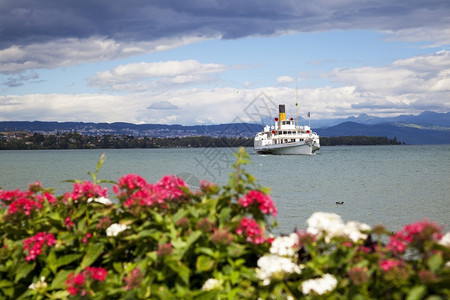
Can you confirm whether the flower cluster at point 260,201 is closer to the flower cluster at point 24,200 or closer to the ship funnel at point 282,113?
the flower cluster at point 24,200

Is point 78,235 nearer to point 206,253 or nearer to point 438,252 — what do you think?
point 206,253

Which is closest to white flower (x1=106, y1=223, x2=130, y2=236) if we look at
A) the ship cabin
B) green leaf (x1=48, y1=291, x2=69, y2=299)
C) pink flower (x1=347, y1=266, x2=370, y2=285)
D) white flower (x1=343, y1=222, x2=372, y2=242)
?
green leaf (x1=48, y1=291, x2=69, y2=299)

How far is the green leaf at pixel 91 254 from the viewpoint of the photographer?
3744mm

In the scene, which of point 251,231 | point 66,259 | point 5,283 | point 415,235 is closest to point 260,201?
point 251,231

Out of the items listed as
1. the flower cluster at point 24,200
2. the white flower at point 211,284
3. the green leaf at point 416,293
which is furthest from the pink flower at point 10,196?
Answer: the green leaf at point 416,293

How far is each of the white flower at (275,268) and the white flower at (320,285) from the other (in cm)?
19

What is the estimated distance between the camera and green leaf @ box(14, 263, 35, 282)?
3.81m

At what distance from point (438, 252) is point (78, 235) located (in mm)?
2607

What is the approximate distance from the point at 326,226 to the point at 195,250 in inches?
35.7

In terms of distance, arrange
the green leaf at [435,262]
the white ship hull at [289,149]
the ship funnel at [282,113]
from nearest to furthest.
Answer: the green leaf at [435,262], the white ship hull at [289,149], the ship funnel at [282,113]

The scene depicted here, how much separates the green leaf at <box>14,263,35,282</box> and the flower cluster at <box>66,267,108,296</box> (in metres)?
0.41

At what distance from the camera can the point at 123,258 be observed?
13.0 ft

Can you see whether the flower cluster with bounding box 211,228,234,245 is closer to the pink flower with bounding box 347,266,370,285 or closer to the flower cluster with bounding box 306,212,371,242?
the flower cluster with bounding box 306,212,371,242

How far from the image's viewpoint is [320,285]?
2.92 m
